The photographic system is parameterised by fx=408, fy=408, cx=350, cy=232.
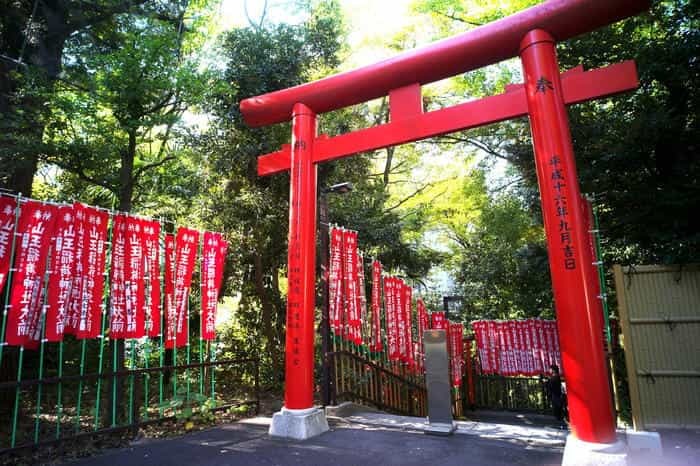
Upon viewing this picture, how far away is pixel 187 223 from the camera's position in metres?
9.98

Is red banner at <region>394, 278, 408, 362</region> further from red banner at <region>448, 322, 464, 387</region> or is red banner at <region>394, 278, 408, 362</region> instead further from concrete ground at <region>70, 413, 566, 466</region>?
concrete ground at <region>70, 413, 566, 466</region>

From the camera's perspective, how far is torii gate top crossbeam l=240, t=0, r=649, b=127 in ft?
15.3

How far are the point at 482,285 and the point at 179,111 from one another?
40.8 ft

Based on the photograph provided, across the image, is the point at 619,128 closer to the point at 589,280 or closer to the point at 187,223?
the point at 589,280

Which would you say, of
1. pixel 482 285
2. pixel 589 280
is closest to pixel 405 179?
pixel 482 285

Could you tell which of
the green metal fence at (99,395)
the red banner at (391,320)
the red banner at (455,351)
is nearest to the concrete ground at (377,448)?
the green metal fence at (99,395)

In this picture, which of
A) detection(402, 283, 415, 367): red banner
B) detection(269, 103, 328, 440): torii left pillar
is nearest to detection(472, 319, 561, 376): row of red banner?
detection(402, 283, 415, 367): red banner

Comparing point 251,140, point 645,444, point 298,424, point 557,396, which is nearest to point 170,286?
point 298,424

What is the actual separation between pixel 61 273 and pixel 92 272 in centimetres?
36

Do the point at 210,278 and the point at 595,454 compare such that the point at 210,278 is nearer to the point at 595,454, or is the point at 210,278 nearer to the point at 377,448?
the point at 377,448

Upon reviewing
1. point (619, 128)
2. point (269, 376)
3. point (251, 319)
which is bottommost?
point (269, 376)

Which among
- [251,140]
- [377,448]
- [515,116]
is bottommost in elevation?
[377,448]

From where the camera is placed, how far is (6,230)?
4492 mm

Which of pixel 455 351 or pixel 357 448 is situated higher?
pixel 455 351
